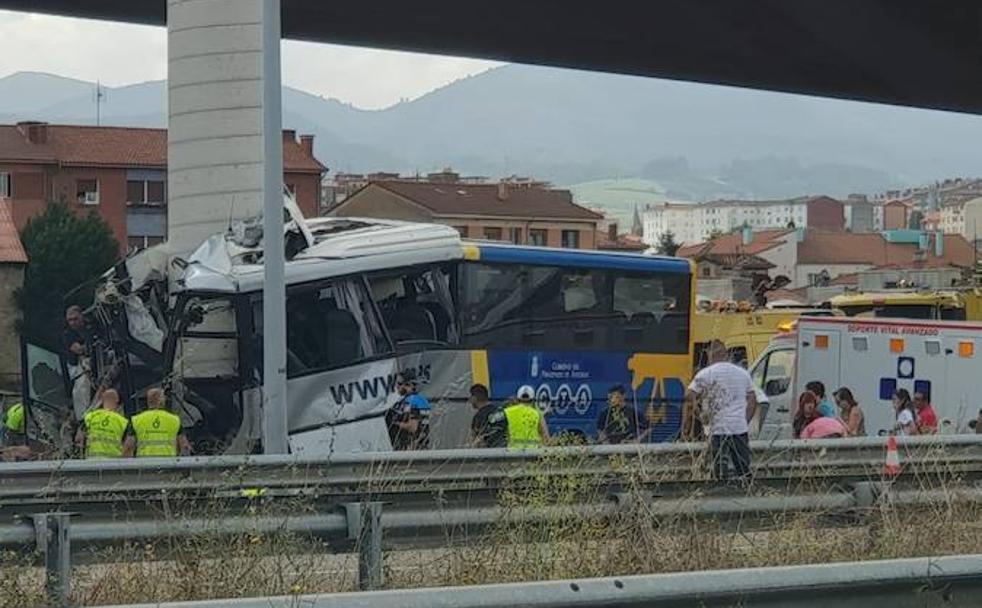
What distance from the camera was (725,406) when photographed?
1169 cm

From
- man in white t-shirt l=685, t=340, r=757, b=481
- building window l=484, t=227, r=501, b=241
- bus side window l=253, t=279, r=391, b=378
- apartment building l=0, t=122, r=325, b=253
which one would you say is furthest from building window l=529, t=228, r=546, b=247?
man in white t-shirt l=685, t=340, r=757, b=481

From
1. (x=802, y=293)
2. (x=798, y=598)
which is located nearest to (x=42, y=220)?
(x=802, y=293)

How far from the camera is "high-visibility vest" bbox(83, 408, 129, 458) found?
506 inches

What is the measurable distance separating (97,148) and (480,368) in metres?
75.1

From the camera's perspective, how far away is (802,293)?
3602 inches

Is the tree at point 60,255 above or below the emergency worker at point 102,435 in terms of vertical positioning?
above

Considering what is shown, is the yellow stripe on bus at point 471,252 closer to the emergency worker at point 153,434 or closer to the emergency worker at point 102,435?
the emergency worker at point 153,434

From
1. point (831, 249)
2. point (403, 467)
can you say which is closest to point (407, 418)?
point (403, 467)

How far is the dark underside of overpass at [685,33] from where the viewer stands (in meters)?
29.0

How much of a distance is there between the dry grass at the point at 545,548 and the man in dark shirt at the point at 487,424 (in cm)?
537

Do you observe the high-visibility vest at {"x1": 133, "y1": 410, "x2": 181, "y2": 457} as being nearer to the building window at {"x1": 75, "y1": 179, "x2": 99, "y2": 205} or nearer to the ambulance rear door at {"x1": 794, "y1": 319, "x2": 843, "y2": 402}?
the ambulance rear door at {"x1": 794, "y1": 319, "x2": 843, "y2": 402}

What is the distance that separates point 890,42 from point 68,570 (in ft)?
94.4

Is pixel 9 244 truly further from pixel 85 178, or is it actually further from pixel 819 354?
pixel 819 354

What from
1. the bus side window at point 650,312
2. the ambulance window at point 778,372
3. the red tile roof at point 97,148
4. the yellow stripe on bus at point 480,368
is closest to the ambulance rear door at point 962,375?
the ambulance window at point 778,372
